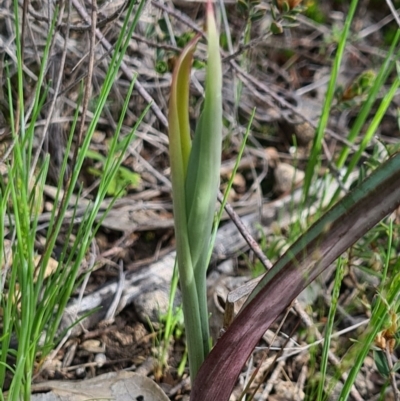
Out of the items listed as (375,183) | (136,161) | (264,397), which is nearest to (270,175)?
(136,161)

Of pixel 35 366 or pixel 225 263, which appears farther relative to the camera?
pixel 225 263

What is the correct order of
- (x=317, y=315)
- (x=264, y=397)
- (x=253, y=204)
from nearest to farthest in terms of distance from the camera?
1. (x=264, y=397)
2. (x=317, y=315)
3. (x=253, y=204)

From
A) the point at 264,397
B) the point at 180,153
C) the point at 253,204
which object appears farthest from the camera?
the point at 253,204

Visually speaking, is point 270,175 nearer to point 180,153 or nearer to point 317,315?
point 317,315

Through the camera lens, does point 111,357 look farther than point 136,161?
No

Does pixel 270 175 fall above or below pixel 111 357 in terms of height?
above

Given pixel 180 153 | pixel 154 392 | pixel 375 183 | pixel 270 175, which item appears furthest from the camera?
pixel 270 175

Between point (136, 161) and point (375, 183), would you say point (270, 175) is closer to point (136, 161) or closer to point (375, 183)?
point (136, 161)

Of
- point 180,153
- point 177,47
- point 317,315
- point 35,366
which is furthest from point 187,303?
point 177,47

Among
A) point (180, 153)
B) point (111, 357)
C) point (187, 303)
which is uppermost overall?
point (180, 153)
